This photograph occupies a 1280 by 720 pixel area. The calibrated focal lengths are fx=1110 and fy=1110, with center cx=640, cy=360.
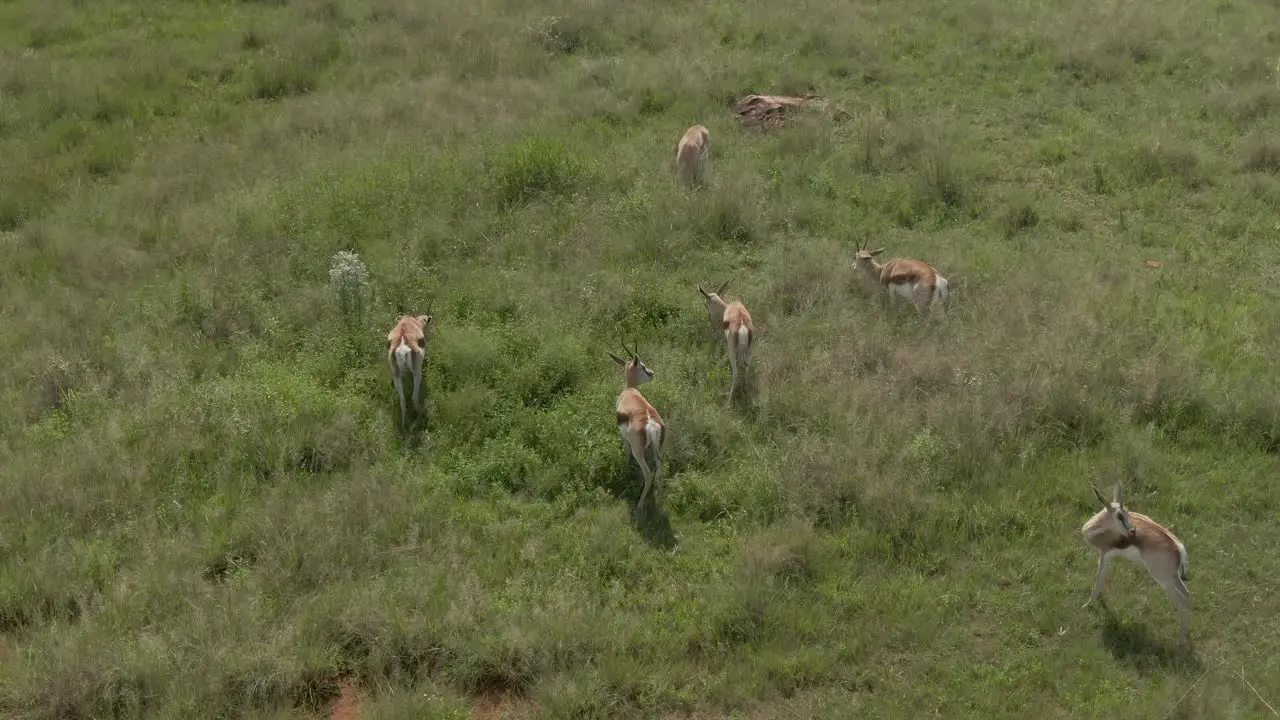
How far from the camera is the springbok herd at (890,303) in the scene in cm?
778

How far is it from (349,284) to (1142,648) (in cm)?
819

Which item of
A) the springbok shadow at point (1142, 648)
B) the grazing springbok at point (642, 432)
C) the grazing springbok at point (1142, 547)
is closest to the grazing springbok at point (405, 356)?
the grazing springbok at point (642, 432)

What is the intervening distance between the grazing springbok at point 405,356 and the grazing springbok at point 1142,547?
587 centimetres

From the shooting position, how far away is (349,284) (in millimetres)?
11727

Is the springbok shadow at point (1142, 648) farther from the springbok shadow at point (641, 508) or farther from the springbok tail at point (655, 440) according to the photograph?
the springbok tail at point (655, 440)

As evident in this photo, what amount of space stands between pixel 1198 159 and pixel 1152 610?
28.8 ft

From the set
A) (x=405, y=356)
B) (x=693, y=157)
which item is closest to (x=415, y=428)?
(x=405, y=356)

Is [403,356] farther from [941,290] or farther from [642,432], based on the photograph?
[941,290]

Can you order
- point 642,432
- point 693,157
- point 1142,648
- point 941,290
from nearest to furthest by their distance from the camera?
point 1142,648, point 642,432, point 941,290, point 693,157

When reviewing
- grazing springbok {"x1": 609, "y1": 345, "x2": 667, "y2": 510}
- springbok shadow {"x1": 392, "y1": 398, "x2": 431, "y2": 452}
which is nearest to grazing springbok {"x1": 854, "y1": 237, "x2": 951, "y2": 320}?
grazing springbok {"x1": 609, "y1": 345, "x2": 667, "y2": 510}

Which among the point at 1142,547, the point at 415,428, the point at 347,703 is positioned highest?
the point at 1142,547

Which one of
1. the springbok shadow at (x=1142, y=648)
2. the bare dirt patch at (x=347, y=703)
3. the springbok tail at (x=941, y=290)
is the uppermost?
the springbok tail at (x=941, y=290)

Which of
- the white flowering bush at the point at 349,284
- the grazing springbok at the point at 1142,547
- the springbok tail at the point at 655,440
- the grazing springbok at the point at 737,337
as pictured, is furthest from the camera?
the white flowering bush at the point at 349,284

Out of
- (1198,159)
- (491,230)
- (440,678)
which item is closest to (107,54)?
(491,230)
